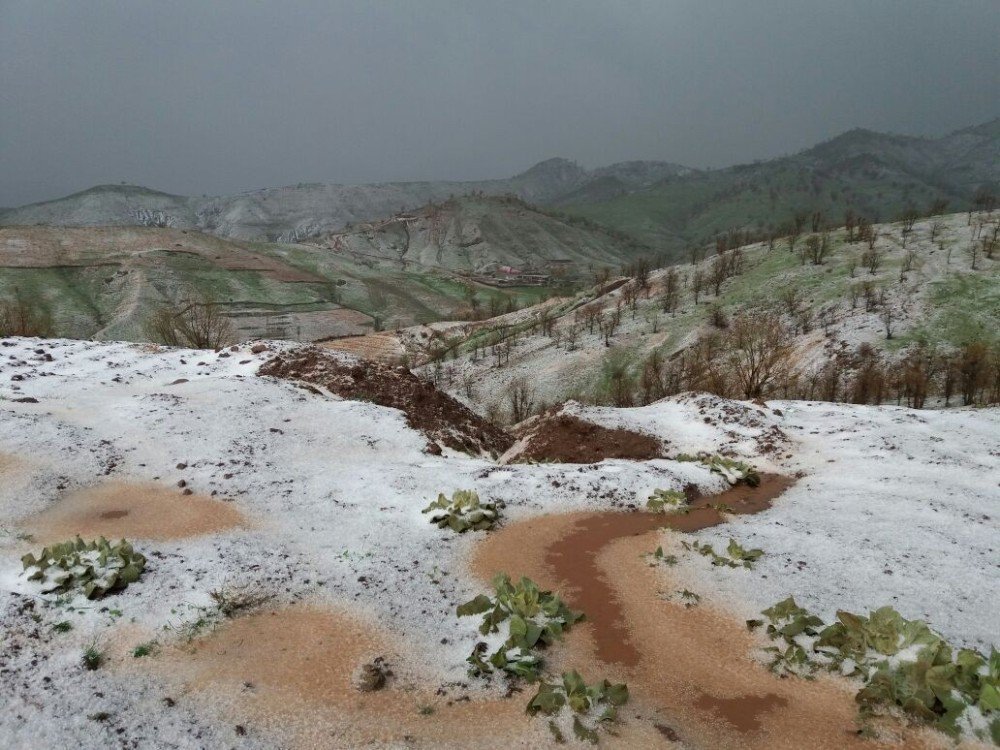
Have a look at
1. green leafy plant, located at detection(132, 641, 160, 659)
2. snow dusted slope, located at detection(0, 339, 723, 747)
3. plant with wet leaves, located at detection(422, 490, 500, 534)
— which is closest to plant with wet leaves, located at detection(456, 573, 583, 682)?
snow dusted slope, located at detection(0, 339, 723, 747)

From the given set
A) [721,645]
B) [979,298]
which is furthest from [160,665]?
[979,298]

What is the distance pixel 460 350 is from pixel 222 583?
62.2 metres

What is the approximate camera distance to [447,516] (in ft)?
33.3

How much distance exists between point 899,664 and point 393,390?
53.1 feet

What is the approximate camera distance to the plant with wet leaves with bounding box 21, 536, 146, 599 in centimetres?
694

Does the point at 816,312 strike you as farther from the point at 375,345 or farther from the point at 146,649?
the point at 146,649

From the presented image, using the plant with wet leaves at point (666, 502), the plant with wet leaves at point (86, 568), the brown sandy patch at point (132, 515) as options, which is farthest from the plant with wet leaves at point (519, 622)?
the brown sandy patch at point (132, 515)

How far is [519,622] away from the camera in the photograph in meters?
6.71

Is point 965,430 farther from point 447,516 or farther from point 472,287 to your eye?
point 472,287

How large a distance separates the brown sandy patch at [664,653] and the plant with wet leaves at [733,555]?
2.99 ft

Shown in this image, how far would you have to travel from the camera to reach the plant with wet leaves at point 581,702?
5.31 meters

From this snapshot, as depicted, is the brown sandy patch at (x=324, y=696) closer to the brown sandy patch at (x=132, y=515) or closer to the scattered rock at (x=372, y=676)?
the scattered rock at (x=372, y=676)

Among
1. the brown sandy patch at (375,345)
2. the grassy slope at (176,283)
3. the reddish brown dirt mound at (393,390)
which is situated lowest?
the brown sandy patch at (375,345)

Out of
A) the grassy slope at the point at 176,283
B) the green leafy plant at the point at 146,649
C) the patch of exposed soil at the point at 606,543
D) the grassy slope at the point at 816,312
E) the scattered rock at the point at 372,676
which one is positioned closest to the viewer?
the scattered rock at the point at 372,676
